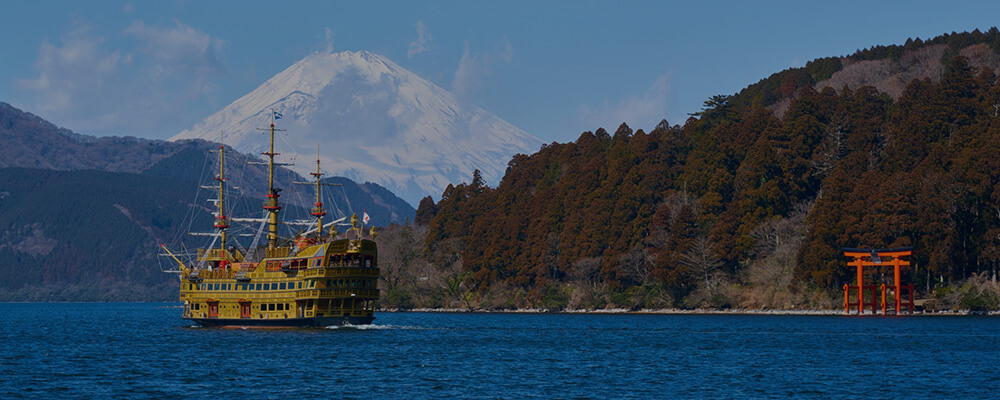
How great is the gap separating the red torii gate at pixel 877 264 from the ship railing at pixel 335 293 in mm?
38940

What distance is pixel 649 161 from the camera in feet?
436

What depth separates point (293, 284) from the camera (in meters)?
80.0

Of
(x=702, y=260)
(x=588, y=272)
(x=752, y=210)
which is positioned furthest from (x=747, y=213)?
(x=588, y=272)

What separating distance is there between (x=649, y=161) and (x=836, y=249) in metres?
36.7

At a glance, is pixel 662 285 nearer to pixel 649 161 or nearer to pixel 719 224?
pixel 719 224

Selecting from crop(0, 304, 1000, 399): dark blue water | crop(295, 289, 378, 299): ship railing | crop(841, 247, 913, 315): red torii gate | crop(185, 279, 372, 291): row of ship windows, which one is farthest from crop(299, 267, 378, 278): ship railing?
crop(841, 247, 913, 315): red torii gate

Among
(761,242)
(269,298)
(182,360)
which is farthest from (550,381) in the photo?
(761,242)

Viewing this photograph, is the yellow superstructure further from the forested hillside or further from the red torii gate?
the forested hillside

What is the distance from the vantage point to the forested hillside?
96875 millimetres

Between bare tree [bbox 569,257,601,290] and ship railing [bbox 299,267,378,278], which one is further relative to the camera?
bare tree [bbox 569,257,601,290]

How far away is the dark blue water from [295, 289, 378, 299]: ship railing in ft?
8.25

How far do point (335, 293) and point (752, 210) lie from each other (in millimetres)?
47831

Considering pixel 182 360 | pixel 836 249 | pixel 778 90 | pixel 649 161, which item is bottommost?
pixel 182 360

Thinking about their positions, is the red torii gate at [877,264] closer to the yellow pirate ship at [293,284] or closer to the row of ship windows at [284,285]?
the yellow pirate ship at [293,284]
